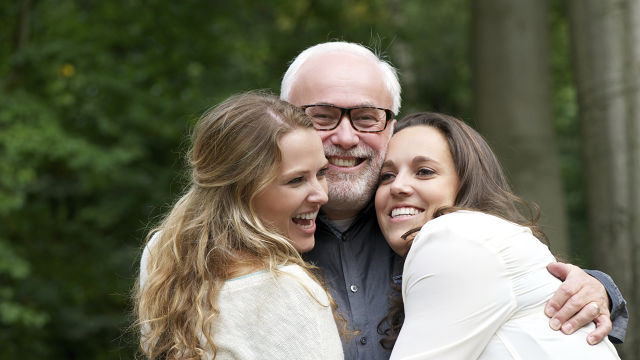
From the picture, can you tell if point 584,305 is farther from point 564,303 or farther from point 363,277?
point 363,277

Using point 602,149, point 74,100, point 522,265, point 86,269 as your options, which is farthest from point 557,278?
point 86,269

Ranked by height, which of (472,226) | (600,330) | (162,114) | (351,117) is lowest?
(162,114)

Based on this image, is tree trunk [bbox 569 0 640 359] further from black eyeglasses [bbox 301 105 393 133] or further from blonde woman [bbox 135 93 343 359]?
blonde woman [bbox 135 93 343 359]

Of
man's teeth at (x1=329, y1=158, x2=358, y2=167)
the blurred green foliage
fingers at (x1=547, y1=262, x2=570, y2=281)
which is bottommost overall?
the blurred green foliage

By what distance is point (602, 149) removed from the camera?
16.9 feet

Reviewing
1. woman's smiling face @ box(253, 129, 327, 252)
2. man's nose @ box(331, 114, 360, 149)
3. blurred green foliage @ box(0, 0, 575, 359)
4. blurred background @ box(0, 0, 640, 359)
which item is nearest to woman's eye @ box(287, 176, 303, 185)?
woman's smiling face @ box(253, 129, 327, 252)

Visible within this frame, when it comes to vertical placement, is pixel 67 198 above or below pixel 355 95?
below

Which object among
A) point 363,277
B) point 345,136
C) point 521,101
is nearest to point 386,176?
point 345,136

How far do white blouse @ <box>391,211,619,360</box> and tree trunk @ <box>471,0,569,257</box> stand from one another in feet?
14.2

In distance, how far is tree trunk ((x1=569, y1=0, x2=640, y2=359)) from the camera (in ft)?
16.3

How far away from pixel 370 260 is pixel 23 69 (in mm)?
5894

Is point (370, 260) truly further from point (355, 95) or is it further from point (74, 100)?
point (74, 100)

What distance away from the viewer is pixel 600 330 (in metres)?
2.57

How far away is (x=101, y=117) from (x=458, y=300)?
6360mm
